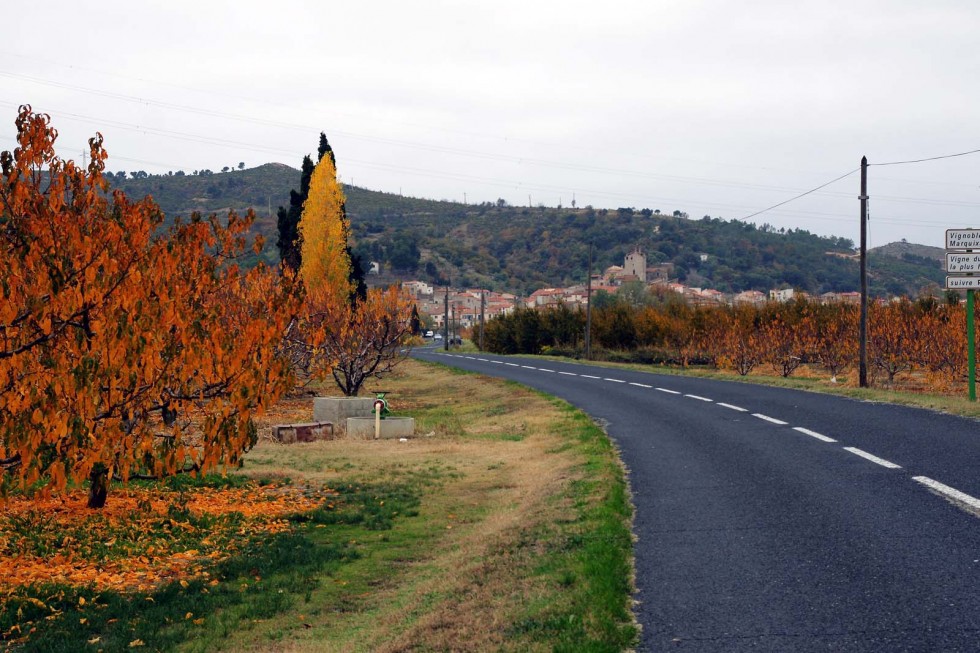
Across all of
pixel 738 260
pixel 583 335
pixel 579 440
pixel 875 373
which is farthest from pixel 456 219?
pixel 579 440

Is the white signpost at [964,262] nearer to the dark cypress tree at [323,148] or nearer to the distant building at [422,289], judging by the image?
the dark cypress tree at [323,148]

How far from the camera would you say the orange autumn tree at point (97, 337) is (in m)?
7.63

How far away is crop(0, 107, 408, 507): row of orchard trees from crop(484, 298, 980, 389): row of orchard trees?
2775 centimetres

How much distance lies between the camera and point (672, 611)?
5.47 meters

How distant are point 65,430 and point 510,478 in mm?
8064

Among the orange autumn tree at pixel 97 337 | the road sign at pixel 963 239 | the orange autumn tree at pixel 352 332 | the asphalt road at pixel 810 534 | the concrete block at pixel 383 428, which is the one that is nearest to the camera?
the asphalt road at pixel 810 534

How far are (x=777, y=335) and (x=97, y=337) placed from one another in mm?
36432

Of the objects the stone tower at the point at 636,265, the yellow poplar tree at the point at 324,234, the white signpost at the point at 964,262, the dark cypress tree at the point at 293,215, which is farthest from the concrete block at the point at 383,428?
the stone tower at the point at 636,265

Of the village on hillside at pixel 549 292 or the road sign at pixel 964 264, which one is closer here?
the road sign at pixel 964 264

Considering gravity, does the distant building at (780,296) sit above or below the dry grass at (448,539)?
above

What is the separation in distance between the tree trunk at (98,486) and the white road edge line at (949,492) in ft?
28.6

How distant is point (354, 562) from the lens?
943cm

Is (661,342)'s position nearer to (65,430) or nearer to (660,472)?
(660,472)

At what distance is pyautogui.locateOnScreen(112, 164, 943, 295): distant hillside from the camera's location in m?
150
